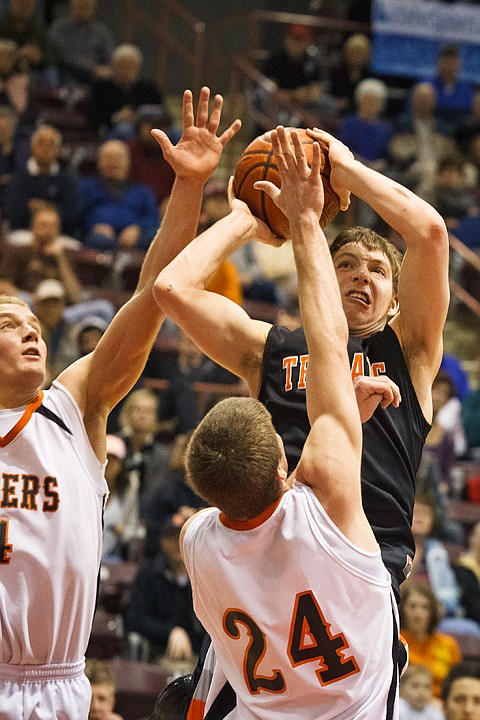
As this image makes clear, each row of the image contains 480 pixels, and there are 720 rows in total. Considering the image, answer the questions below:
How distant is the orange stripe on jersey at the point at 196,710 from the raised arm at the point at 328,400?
2.72 ft

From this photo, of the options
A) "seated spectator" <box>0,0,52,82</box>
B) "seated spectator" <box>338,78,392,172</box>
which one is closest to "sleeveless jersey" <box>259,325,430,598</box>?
"seated spectator" <box>338,78,392,172</box>

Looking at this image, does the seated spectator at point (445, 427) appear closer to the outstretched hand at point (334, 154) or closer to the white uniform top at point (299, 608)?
the outstretched hand at point (334, 154)

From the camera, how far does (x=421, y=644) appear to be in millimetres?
7438

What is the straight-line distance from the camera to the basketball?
383 cm

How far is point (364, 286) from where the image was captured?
3842mm

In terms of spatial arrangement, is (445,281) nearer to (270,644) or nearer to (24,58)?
(270,644)

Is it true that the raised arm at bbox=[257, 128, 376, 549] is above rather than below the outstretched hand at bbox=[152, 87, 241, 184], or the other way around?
below

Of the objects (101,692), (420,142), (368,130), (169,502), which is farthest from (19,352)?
(420,142)

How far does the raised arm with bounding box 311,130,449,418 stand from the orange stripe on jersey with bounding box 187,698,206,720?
1.14 m

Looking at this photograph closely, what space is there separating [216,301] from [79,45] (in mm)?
10454

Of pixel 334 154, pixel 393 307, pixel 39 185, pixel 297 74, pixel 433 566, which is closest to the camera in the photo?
pixel 334 154

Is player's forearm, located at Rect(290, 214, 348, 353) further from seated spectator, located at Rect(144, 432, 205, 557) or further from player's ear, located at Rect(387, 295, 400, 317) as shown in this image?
seated spectator, located at Rect(144, 432, 205, 557)

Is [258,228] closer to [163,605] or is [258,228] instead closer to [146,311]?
[146,311]

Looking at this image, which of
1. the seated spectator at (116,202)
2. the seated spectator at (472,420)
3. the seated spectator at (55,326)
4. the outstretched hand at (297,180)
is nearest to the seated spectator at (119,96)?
the seated spectator at (116,202)
